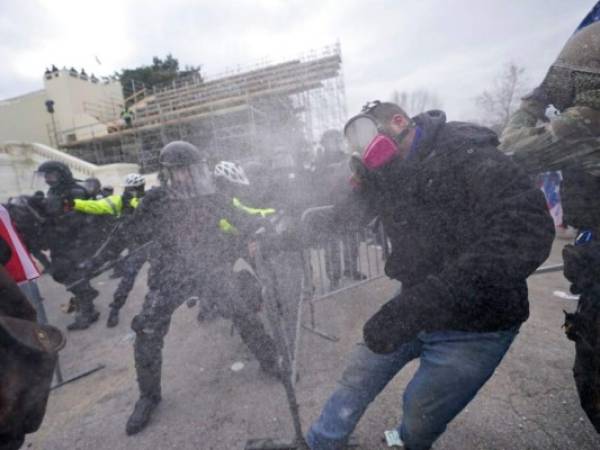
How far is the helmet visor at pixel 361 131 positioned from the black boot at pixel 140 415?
254 centimetres

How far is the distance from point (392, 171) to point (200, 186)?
6.60ft

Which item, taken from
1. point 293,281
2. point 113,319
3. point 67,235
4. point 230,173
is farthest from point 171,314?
point 67,235

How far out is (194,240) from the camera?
9.84ft

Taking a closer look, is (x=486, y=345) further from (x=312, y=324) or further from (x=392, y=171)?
(x=312, y=324)

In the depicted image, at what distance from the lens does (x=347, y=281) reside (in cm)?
514

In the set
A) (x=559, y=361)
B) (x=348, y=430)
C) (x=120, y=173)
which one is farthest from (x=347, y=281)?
(x=120, y=173)

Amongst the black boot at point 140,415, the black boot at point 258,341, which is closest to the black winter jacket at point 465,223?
the black boot at point 258,341

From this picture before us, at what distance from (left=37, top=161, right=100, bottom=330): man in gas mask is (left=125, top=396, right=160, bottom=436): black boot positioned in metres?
2.69

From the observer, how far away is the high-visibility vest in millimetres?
1834

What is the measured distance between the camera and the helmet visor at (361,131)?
1671mm

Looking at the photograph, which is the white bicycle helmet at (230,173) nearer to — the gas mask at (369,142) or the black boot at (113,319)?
the black boot at (113,319)

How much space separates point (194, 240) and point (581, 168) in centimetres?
267

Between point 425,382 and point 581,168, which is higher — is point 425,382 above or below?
below

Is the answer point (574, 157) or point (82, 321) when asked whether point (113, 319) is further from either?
point (574, 157)
